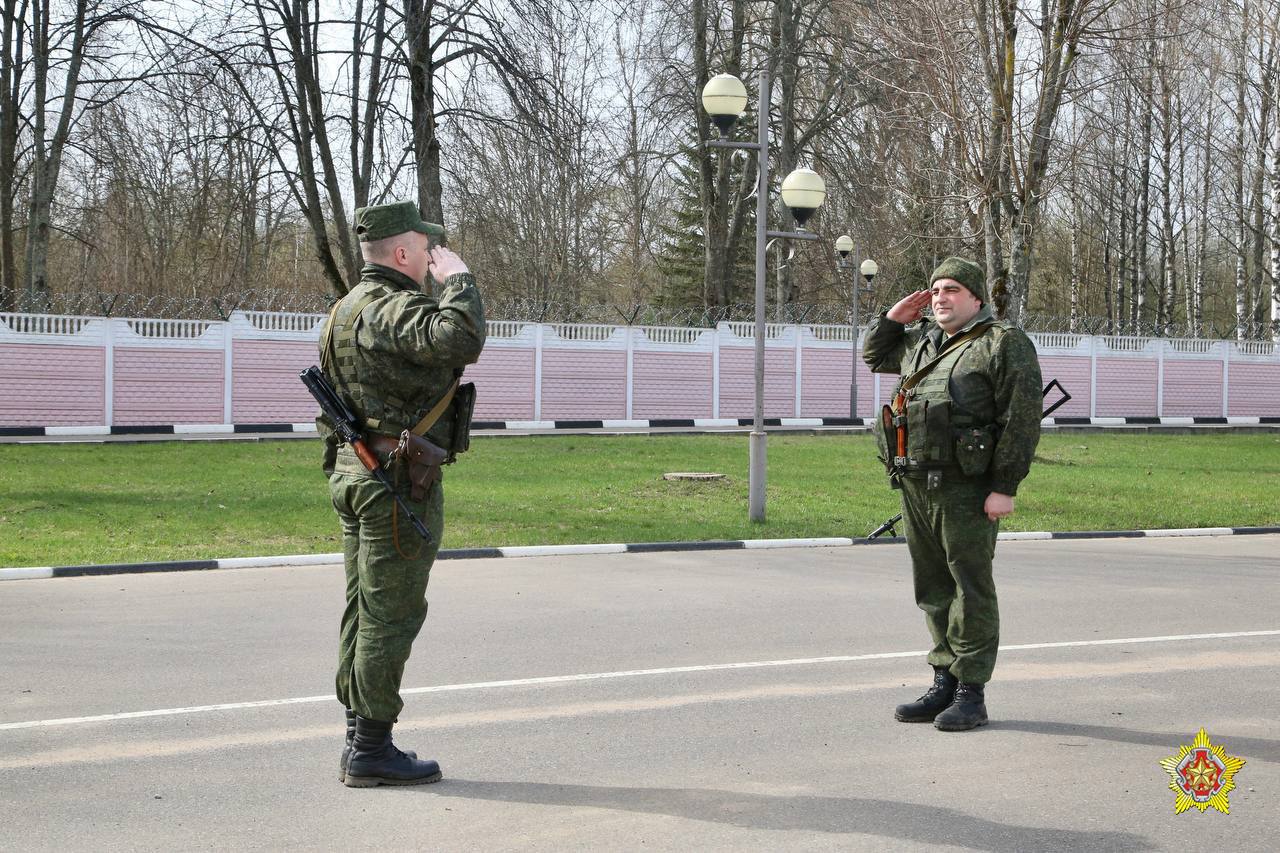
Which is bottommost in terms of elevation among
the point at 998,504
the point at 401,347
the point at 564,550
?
the point at 564,550

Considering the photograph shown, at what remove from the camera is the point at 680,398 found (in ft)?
97.5

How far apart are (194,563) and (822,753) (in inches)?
255

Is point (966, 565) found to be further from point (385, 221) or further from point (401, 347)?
point (385, 221)

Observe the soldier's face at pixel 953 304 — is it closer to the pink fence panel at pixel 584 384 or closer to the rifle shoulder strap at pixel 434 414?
the rifle shoulder strap at pixel 434 414

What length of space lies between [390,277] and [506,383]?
909 inches

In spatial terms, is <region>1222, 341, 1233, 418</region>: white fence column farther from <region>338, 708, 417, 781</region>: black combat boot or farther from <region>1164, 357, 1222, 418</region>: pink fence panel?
<region>338, 708, 417, 781</region>: black combat boot

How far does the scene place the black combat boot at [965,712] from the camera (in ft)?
18.1

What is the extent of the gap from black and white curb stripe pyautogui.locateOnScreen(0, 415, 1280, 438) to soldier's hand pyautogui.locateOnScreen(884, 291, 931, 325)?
1484cm

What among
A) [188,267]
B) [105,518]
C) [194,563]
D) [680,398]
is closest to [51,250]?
[188,267]

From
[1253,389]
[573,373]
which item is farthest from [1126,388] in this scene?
[573,373]

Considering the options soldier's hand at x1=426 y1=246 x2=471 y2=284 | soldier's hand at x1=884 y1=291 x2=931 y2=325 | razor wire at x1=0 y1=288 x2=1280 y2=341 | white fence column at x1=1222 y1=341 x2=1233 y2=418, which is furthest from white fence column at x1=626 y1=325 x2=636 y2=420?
soldier's hand at x1=426 y1=246 x2=471 y2=284

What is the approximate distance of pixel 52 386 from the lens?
A: 23484 mm

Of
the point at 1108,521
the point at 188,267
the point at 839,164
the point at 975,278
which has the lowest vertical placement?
the point at 1108,521

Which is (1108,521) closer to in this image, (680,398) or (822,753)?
(822,753)
